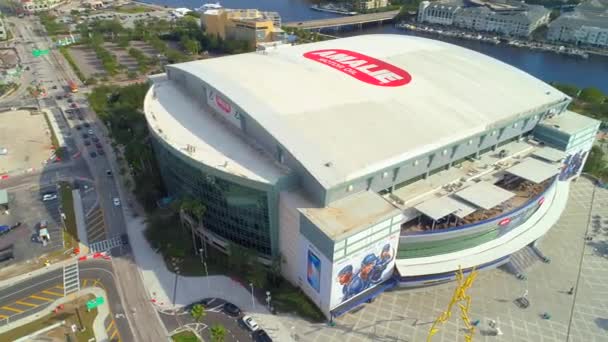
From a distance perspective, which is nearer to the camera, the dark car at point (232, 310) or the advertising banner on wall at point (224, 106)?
the dark car at point (232, 310)

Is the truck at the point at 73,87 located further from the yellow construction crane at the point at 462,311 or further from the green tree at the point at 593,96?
the green tree at the point at 593,96

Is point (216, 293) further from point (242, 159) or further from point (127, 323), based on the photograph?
point (242, 159)

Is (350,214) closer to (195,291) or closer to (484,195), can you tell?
(484,195)

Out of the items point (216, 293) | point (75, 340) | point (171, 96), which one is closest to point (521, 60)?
point (171, 96)

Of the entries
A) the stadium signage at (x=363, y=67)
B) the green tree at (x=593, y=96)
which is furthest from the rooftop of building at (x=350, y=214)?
the green tree at (x=593, y=96)

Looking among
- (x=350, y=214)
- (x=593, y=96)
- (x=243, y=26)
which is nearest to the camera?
(x=350, y=214)

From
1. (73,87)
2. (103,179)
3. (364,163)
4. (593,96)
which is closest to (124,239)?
(103,179)
